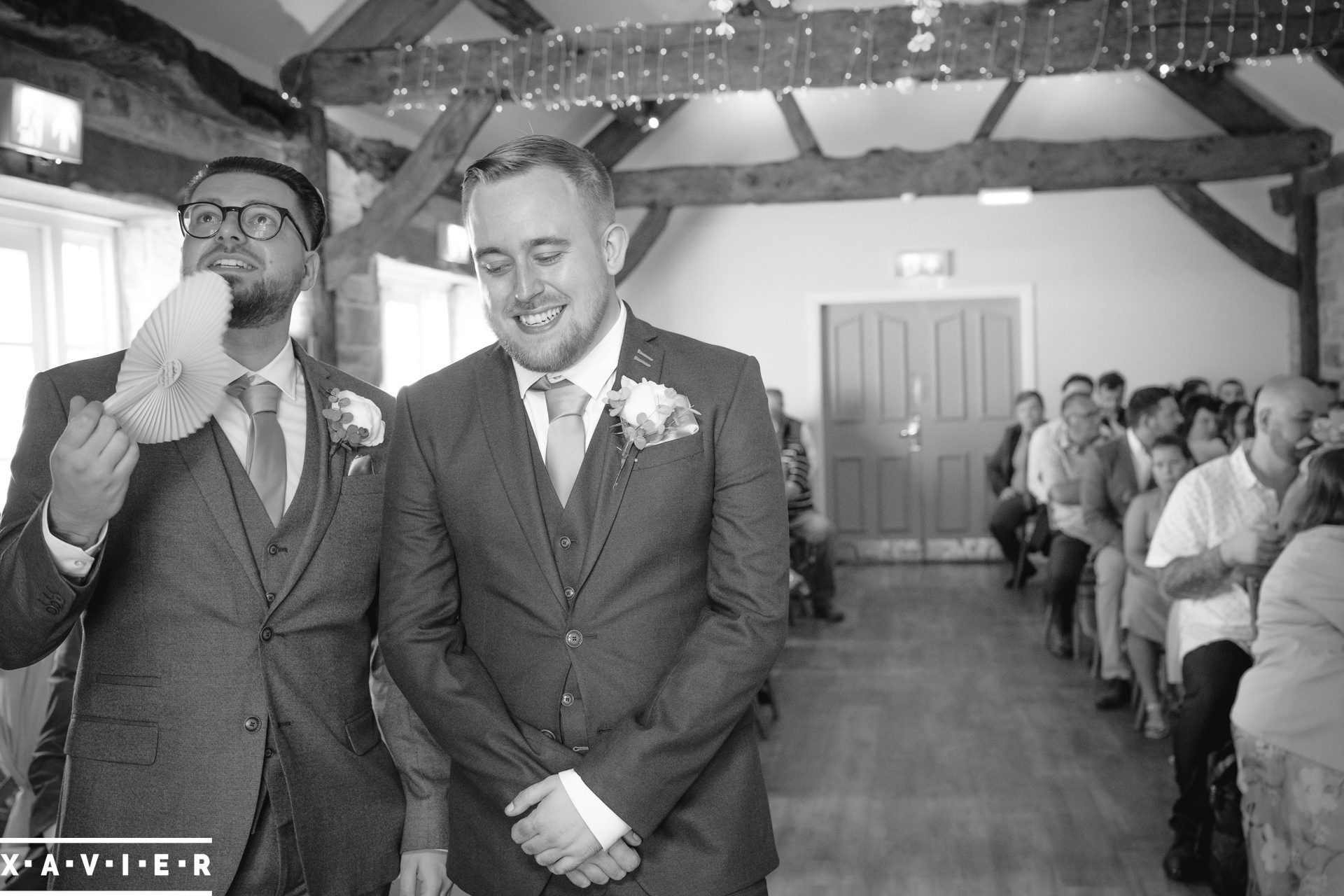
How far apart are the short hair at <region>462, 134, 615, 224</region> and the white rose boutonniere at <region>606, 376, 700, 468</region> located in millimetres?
236

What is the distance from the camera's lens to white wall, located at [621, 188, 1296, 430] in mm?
9453

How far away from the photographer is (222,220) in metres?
1.70

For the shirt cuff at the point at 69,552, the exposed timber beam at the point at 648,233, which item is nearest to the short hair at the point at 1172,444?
the shirt cuff at the point at 69,552

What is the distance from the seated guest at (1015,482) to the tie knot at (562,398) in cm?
713

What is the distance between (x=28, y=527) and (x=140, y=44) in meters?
3.65

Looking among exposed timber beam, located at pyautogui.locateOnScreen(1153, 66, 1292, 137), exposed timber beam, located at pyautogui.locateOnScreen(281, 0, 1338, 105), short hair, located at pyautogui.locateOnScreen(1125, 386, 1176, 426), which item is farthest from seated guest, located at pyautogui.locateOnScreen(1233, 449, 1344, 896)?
exposed timber beam, located at pyautogui.locateOnScreen(1153, 66, 1292, 137)

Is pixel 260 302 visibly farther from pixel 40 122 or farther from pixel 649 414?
→ pixel 40 122

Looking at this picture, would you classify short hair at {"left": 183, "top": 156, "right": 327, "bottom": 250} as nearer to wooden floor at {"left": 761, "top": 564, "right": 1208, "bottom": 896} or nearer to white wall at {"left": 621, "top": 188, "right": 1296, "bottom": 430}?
wooden floor at {"left": 761, "top": 564, "right": 1208, "bottom": 896}

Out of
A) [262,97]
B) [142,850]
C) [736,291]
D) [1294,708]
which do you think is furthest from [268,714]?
[736,291]

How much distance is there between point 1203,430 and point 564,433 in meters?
5.72

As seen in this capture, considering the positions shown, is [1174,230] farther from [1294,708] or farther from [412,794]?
[412,794]

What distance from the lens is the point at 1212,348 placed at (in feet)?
31.0

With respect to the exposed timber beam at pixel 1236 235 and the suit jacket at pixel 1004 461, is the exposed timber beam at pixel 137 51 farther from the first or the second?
the exposed timber beam at pixel 1236 235

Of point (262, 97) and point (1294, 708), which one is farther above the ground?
point (262, 97)
